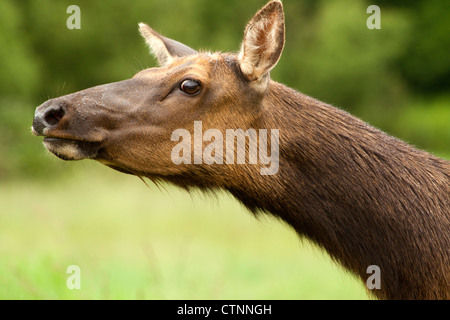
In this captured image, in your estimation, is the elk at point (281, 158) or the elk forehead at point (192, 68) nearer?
the elk at point (281, 158)

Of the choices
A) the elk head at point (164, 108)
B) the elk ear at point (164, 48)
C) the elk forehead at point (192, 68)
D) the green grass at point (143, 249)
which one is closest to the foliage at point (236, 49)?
the green grass at point (143, 249)

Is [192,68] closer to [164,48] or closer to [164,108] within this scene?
[164,108]

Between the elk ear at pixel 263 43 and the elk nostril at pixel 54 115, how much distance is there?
4.54ft

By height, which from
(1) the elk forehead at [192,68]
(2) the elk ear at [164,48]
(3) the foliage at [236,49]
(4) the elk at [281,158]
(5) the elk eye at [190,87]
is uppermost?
(3) the foliage at [236,49]

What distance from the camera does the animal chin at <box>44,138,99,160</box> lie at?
5.05 metres

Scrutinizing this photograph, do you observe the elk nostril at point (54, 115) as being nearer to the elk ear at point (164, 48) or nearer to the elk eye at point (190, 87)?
the elk eye at point (190, 87)

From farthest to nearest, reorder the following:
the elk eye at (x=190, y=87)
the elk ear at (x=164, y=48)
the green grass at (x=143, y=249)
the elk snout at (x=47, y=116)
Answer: the green grass at (x=143, y=249), the elk ear at (x=164, y=48), the elk eye at (x=190, y=87), the elk snout at (x=47, y=116)

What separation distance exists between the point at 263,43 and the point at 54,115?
1.62 metres

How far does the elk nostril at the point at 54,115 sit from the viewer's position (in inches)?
197

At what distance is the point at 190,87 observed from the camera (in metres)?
5.26

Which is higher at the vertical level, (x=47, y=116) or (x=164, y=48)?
(x=164, y=48)

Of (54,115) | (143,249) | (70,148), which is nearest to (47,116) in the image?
(54,115)

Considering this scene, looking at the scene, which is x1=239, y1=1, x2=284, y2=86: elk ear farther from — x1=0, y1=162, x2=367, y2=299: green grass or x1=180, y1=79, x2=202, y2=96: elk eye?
x1=0, y1=162, x2=367, y2=299: green grass

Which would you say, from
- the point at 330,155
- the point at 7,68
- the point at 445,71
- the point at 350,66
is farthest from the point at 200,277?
the point at 445,71
